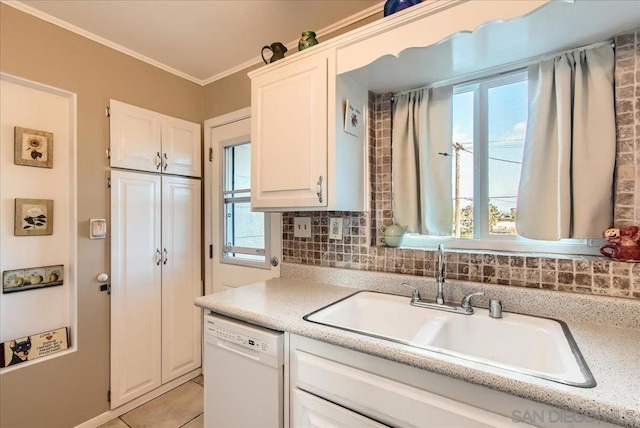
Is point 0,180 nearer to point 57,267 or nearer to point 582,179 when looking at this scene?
point 57,267

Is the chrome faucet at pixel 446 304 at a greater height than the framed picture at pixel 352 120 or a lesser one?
lesser

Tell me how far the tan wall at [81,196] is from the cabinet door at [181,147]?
26cm

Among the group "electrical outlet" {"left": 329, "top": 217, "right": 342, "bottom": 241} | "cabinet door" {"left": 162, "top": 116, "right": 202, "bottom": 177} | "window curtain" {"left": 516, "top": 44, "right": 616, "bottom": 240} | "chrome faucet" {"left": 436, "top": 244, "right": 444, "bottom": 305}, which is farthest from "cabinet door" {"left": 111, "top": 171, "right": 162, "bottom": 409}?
"window curtain" {"left": 516, "top": 44, "right": 616, "bottom": 240}

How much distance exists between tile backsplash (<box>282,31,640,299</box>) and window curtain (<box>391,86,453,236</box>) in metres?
0.07

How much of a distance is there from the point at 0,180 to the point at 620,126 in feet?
9.47

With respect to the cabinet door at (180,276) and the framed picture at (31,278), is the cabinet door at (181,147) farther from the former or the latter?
the framed picture at (31,278)

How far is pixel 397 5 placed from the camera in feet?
4.08

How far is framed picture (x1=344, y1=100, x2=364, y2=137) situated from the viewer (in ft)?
4.73

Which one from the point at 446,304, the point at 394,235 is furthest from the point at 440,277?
→ the point at 394,235

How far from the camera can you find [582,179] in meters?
1.17

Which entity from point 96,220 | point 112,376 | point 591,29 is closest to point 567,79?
point 591,29

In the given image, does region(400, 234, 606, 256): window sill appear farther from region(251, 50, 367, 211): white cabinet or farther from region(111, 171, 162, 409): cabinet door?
region(111, 171, 162, 409): cabinet door

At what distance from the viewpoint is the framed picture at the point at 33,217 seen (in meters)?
1.60

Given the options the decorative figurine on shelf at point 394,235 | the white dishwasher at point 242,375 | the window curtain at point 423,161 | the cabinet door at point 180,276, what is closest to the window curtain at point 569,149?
the window curtain at point 423,161
